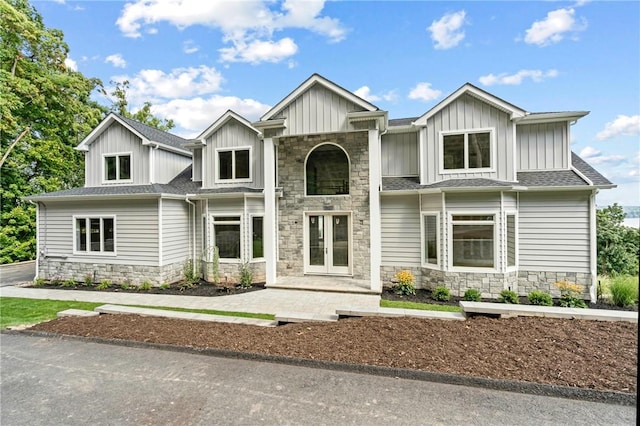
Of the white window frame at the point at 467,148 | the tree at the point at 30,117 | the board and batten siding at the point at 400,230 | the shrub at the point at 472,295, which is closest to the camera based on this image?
the shrub at the point at 472,295

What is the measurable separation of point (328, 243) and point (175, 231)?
5.85 meters

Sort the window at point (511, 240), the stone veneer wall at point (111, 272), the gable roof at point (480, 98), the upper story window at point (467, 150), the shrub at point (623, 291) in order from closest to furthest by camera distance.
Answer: the shrub at point (623, 291)
the window at point (511, 240)
the gable roof at point (480, 98)
the upper story window at point (467, 150)
the stone veneer wall at point (111, 272)

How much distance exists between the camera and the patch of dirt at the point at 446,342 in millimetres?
4309

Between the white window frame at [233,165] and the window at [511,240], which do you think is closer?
the window at [511,240]

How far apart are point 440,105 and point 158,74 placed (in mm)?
18063

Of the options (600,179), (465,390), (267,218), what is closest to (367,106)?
(267,218)

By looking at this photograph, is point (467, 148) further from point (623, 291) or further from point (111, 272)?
point (111, 272)

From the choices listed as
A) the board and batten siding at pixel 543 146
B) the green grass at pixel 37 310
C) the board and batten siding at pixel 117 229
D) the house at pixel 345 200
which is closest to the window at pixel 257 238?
the house at pixel 345 200

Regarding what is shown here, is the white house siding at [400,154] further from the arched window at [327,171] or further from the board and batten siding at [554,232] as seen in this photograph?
the board and batten siding at [554,232]

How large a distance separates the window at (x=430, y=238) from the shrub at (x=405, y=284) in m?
0.85

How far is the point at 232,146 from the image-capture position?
12398 millimetres

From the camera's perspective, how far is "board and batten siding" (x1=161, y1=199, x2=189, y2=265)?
1104 centimetres

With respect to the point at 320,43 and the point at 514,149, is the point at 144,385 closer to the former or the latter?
the point at 514,149

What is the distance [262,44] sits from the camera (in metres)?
14.1
